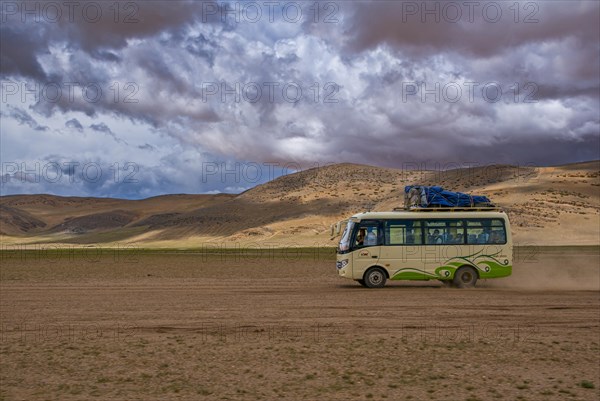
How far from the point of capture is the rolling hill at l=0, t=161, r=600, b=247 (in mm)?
86812

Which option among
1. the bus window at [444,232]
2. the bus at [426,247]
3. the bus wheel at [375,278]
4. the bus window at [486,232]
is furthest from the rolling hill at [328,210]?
the bus wheel at [375,278]

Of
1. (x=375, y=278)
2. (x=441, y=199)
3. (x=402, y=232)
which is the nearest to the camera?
(x=375, y=278)

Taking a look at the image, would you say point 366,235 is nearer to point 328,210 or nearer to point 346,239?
point 346,239

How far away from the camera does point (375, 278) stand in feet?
82.7

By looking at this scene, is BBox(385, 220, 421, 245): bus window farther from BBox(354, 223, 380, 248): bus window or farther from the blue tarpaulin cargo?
the blue tarpaulin cargo

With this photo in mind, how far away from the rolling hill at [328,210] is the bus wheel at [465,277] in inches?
2128

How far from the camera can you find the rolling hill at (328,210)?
86.8 m

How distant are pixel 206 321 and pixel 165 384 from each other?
5808mm

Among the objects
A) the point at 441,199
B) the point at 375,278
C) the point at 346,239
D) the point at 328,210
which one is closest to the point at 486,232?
the point at 441,199

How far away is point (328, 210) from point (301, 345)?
336ft

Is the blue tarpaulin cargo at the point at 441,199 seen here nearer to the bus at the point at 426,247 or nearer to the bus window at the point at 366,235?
the bus at the point at 426,247

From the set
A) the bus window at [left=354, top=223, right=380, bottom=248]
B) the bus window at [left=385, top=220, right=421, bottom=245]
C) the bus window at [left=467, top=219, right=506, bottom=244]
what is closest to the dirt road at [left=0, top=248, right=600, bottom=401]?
the bus window at [left=385, top=220, right=421, bottom=245]

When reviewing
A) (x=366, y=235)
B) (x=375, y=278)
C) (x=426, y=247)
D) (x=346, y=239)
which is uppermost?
(x=366, y=235)

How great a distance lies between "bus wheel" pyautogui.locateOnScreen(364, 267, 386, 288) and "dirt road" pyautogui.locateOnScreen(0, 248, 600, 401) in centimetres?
163
